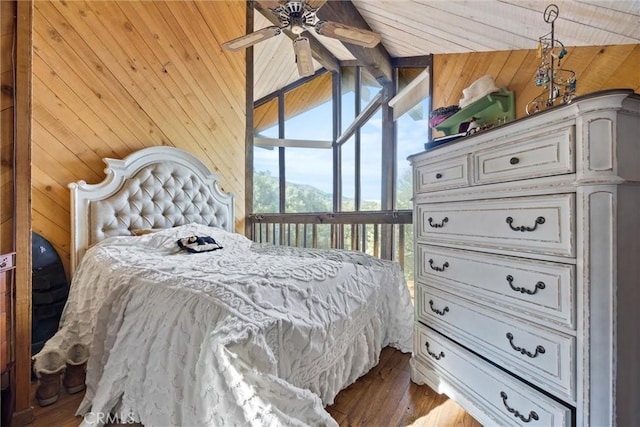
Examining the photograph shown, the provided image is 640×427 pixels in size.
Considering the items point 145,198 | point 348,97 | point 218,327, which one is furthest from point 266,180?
point 218,327

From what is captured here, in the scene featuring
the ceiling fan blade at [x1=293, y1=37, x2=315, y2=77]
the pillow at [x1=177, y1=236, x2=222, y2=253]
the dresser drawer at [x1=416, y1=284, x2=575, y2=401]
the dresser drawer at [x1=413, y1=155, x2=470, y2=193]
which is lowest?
the dresser drawer at [x1=416, y1=284, x2=575, y2=401]

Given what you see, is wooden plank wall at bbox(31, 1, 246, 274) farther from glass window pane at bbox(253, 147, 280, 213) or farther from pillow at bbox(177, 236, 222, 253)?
glass window pane at bbox(253, 147, 280, 213)

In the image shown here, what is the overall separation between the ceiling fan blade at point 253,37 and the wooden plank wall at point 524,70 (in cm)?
149

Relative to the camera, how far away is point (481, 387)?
121cm

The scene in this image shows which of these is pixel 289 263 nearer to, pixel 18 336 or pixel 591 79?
pixel 18 336

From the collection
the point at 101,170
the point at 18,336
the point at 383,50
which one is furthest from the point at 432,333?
the point at 383,50

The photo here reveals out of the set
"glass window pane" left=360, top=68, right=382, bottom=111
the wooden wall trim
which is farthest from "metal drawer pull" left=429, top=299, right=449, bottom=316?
"glass window pane" left=360, top=68, right=382, bottom=111

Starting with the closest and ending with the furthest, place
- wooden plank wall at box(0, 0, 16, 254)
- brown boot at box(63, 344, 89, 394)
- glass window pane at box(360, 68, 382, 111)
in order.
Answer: wooden plank wall at box(0, 0, 16, 254), brown boot at box(63, 344, 89, 394), glass window pane at box(360, 68, 382, 111)


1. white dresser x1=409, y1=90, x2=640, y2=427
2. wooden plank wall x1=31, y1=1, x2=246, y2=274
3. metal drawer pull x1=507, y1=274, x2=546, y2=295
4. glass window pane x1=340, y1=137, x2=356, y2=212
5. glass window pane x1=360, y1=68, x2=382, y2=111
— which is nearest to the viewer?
white dresser x1=409, y1=90, x2=640, y2=427

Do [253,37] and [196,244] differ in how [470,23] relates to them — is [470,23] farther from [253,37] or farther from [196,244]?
[196,244]

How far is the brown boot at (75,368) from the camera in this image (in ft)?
5.24

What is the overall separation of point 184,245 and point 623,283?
2159 mm

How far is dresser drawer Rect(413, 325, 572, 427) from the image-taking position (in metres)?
0.99

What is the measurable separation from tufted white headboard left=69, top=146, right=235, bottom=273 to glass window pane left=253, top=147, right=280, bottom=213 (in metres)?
1.64
